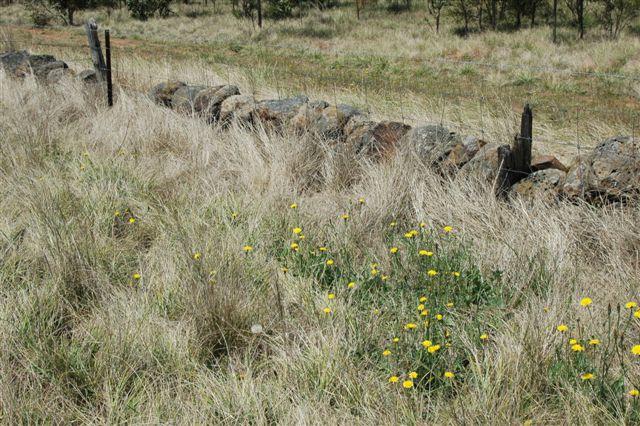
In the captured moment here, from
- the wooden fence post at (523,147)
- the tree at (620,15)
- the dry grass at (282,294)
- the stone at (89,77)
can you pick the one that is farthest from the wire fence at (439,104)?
the tree at (620,15)

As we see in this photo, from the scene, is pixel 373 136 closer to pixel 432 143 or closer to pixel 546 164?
pixel 432 143

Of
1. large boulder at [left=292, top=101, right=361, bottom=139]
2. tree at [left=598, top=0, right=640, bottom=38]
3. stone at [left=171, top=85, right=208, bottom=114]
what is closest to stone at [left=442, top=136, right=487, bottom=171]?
large boulder at [left=292, top=101, right=361, bottom=139]

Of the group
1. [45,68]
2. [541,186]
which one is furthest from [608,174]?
[45,68]

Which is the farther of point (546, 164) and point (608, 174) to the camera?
point (546, 164)

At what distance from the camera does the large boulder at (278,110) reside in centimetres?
726

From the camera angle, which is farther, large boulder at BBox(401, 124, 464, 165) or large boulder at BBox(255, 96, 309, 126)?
large boulder at BBox(255, 96, 309, 126)

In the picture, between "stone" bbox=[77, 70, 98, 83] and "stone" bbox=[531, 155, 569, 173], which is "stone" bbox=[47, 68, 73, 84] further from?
"stone" bbox=[531, 155, 569, 173]

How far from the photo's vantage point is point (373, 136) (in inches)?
253

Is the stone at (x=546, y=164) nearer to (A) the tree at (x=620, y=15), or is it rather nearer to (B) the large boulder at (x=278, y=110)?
(B) the large boulder at (x=278, y=110)

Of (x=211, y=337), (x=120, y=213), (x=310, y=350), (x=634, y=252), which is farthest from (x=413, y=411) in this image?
(x=120, y=213)

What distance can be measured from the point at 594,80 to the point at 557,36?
30.3 ft

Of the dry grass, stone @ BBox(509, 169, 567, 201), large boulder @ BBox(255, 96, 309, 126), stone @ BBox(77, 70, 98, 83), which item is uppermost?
stone @ BBox(77, 70, 98, 83)

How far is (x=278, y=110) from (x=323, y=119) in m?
0.72

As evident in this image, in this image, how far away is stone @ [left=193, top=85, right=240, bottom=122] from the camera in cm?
807
